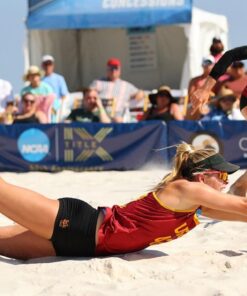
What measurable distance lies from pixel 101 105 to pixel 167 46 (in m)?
5.29

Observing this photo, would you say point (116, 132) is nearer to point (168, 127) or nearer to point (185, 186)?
point (168, 127)

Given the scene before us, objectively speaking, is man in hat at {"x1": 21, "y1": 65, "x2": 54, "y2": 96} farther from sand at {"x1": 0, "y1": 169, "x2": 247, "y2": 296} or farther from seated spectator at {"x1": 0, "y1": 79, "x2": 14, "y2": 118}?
sand at {"x1": 0, "y1": 169, "x2": 247, "y2": 296}

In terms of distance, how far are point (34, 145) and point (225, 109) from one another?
263cm

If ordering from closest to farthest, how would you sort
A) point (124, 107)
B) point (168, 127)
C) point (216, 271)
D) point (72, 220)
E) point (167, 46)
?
point (216, 271)
point (72, 220)
point (168, 127)
point (124, 107)
point (167, 46)

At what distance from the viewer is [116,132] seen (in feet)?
34.6

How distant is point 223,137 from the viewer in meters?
10.1

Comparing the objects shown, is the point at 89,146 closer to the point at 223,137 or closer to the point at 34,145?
the point at 34,145

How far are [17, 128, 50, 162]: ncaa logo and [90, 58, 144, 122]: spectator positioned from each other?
1.71 meters

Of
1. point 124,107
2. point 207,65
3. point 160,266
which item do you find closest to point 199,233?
point 160,266

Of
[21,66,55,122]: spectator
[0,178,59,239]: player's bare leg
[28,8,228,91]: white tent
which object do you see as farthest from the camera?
[28,8,228,91]: white tent

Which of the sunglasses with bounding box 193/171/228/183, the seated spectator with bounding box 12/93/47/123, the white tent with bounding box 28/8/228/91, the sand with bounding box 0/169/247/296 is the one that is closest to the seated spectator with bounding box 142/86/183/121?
the seated spectator with bounding box 12/93/47/123

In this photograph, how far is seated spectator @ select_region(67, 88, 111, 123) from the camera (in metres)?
11.2

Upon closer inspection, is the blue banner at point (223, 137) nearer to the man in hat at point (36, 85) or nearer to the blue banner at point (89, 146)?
the blue banner at point (89, 146)

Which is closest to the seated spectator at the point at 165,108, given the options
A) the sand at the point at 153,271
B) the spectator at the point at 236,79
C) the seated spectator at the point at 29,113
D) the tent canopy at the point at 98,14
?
the spectator at the point at 236,79
